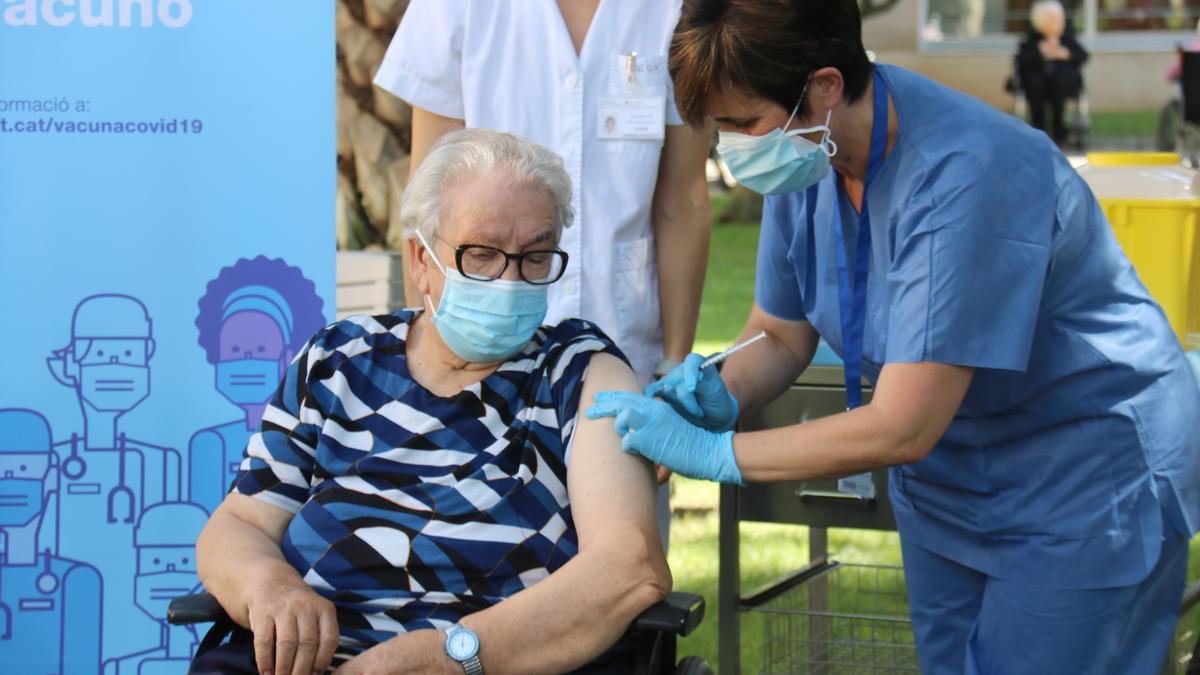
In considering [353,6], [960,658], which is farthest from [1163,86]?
[960,658]

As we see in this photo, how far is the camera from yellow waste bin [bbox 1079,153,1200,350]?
305cm

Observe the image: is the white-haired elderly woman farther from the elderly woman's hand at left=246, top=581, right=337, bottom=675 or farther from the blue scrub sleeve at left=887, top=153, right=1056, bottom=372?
the blue scrub sleeve at left=887, top=153, right=1056, bottom=372

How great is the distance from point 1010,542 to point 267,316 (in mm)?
1675

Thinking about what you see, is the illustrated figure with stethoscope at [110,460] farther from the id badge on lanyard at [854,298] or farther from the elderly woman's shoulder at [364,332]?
the id badge on lanyard at [854,298]

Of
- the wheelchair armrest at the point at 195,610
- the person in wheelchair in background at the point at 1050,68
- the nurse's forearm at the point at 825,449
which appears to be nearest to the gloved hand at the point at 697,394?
the nurse's forearm at the point at 825,449

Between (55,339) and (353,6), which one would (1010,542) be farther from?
(353,6)

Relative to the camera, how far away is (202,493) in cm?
316

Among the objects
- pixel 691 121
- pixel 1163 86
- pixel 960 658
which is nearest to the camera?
pixel 691 121

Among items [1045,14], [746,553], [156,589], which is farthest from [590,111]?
[1045,14]

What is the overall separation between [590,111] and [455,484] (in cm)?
95

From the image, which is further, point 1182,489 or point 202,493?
point 202,493

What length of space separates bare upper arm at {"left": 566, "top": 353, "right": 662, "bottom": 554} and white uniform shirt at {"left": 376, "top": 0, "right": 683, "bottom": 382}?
0.66 meters

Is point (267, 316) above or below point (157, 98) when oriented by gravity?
below

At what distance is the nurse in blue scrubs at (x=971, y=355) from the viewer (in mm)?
2082
